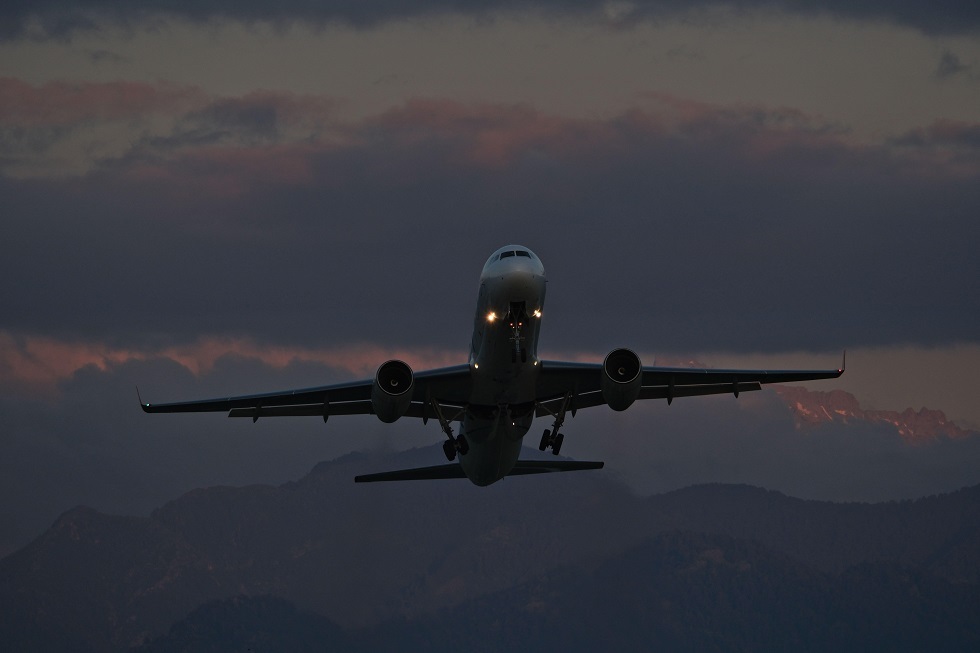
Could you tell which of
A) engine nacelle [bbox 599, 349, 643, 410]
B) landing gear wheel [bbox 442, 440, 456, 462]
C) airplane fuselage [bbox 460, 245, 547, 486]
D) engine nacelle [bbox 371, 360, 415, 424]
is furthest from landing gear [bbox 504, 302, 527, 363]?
landing gear wheel [bbox 442, 440, 456, 462]

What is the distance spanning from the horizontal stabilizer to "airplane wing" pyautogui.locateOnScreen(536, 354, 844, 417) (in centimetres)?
237

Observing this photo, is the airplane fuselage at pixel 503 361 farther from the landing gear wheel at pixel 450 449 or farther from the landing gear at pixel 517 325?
the landing gear wheel at pixel 450 449

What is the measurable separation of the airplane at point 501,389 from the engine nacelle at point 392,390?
0.04 metres

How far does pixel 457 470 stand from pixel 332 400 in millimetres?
6682

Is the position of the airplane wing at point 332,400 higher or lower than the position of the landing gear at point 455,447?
higher

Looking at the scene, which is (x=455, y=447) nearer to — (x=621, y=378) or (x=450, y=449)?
(x=450, y=449)

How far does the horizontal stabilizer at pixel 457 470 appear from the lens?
57188mm

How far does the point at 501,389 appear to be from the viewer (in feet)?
173

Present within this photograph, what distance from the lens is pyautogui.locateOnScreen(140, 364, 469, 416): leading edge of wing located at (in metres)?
53.4

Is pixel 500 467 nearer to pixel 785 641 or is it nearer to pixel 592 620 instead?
pixel 592 620

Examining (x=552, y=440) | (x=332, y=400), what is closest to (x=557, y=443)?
(x=552, y=440)

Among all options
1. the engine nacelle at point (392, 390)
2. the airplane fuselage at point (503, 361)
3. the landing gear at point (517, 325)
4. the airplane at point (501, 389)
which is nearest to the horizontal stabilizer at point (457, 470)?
the airplane at point (501, 389)

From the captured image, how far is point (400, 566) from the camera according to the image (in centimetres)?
16038

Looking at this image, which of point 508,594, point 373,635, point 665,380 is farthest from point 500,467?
point 508,594
